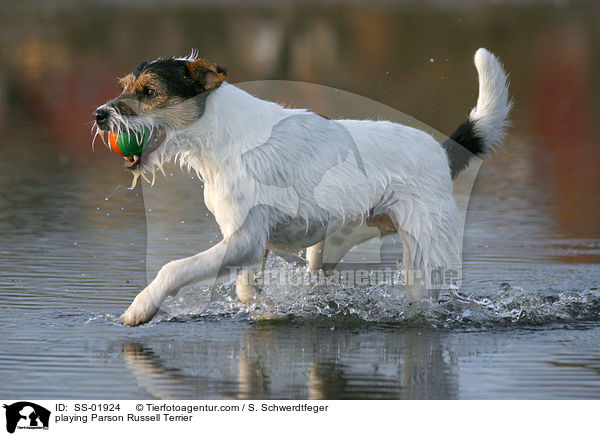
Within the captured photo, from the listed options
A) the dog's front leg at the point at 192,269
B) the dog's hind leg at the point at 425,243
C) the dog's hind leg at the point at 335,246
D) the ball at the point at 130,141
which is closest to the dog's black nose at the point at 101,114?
the ball at the point at 130,141

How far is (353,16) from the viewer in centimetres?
2725

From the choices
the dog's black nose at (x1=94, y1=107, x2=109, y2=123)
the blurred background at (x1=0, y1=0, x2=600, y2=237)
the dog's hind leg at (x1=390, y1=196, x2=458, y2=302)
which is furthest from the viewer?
the blurred background at (x1=0, y1=0, x2=600, y2=237)

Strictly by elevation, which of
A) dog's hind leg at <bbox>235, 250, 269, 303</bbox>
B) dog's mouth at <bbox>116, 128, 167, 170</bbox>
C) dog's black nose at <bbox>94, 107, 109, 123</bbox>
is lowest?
dog's hind leg at <bbox>235, 250, 269, 303</bbox>

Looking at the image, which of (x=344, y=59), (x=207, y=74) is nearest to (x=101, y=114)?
(x=207, y=74)

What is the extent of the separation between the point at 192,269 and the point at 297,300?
1194 mm

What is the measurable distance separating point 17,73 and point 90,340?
615 inches

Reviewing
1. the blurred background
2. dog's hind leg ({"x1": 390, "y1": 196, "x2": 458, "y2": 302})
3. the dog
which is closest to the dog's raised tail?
the dog

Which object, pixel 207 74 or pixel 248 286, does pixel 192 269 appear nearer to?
pixel 248 286

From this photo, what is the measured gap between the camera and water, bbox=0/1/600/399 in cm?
580

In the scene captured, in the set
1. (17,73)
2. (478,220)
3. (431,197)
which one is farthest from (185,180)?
Result: (17,73)

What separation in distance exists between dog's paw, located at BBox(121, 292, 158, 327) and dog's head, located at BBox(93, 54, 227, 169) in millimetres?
941

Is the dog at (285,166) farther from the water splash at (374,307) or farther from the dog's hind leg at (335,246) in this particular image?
the water splash at (374,307)

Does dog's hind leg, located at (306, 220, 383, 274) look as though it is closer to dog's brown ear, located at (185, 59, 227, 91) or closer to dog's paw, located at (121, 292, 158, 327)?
dog's brown ear, located at (185, 59, 227, 91)
